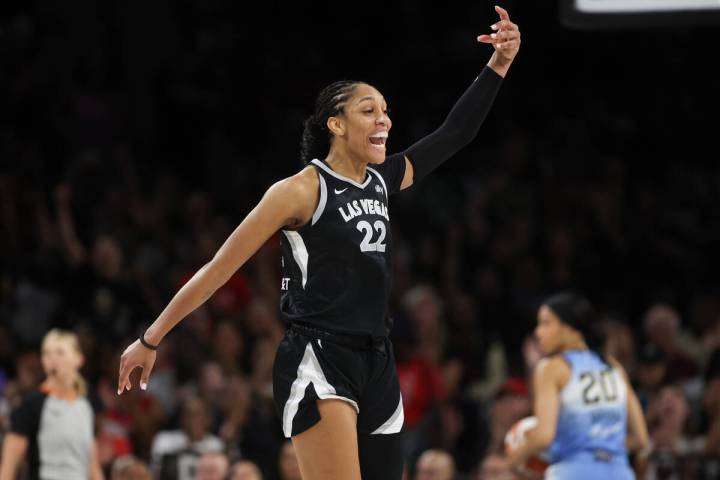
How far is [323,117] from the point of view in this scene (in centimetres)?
413

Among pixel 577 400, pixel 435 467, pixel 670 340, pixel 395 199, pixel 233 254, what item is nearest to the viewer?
pixel 233 254

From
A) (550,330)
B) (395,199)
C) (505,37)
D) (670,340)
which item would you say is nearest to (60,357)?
(550,330)

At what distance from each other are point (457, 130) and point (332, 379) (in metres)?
1.04

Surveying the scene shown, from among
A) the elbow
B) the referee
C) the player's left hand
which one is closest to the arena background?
the elbow

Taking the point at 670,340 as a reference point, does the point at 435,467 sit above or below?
below

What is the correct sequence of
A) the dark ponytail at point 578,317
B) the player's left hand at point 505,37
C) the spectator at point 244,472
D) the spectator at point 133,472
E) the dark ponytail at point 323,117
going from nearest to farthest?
the dark ponytail at point 323,117, the player's left hand at point 505,37, the dark ponytail at point 578,317, the spectator at point 133,472, the spectator at point 244,472

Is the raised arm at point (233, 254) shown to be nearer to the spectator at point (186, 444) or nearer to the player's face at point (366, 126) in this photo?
the player's face at point (366, 126)

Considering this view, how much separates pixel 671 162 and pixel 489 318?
2.60 metres

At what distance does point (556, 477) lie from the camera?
19.3 feet

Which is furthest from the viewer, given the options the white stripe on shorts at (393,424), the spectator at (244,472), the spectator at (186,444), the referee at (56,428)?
the spectator at (186,444)

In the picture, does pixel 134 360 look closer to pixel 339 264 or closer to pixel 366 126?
pixel 339 264

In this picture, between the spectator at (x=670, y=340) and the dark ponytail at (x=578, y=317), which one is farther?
the spectator at (x=670, y=340)

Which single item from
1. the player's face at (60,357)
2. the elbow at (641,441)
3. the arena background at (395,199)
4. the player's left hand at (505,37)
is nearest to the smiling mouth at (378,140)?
the player's left hand at (505,37)

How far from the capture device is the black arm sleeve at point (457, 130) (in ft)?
14.5
